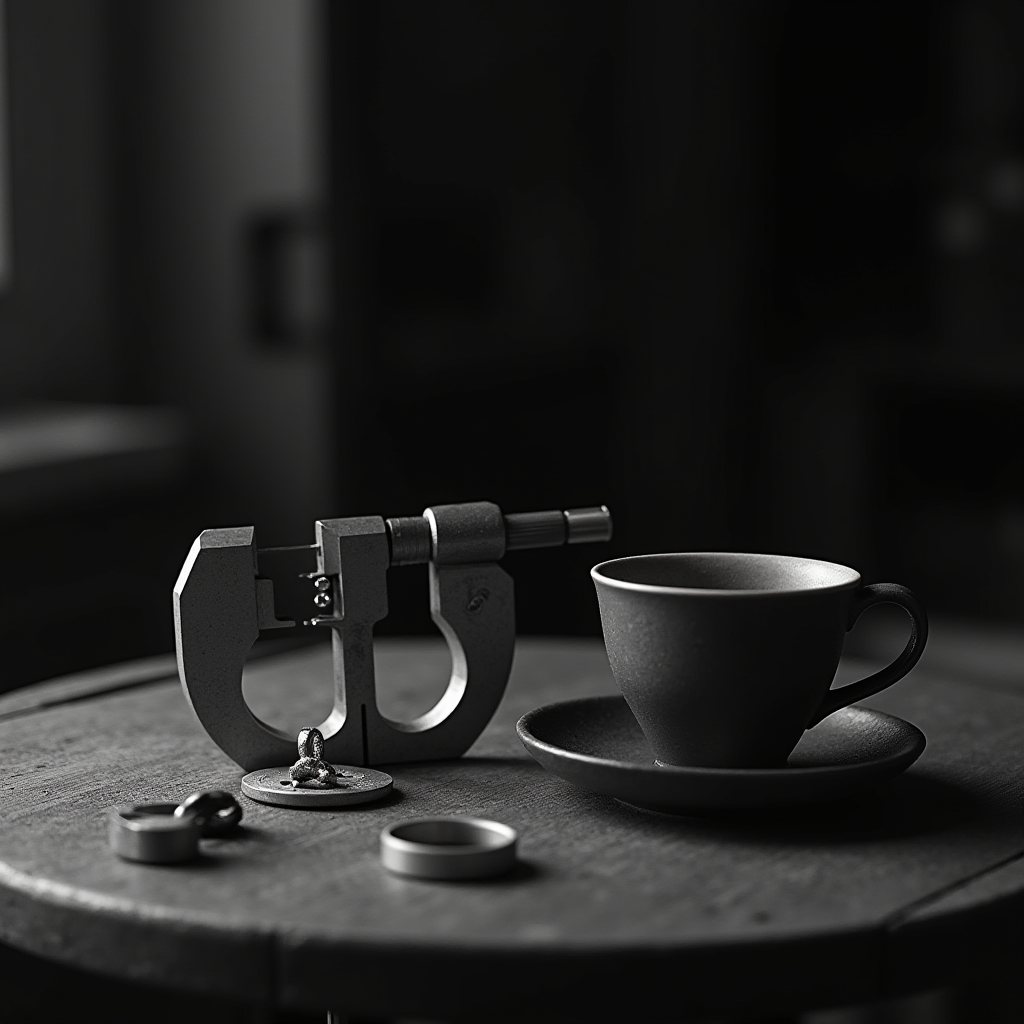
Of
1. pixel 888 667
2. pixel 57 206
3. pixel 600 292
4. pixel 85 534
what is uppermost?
pixel 57 206

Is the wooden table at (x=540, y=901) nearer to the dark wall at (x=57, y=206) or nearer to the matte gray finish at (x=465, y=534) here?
the matte gray finish at (x=465, y=534)

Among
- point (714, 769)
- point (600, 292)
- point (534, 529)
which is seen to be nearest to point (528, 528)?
point (534, 529)

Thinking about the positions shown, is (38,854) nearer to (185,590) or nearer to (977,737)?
(185,590)

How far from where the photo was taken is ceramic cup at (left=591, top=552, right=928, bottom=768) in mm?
768

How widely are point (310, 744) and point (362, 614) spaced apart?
0.08 metres

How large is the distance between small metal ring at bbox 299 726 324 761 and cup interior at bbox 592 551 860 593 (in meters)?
0.18

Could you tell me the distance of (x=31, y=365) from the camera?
9.62 ft

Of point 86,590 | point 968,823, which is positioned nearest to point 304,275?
point 86,590

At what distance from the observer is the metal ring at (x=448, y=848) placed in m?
0.70

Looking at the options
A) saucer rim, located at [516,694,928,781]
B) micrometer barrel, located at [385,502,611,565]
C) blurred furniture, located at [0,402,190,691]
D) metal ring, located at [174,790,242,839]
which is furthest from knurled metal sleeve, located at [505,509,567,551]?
blurred furniture, located at [0,402,190,691]

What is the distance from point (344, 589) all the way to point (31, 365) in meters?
2.22

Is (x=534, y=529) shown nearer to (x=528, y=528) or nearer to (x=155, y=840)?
(x=528, y=528)

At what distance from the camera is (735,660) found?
77 centimetres

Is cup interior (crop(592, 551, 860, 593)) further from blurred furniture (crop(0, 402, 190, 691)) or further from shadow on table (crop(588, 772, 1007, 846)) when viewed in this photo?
blurred furniture (crop(0, 402, 190, 691))
